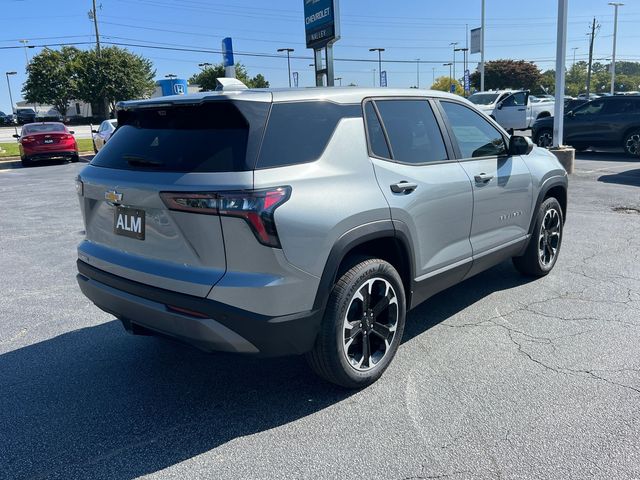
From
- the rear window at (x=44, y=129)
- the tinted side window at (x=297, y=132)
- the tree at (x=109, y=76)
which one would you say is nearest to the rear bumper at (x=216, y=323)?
the tinted side window at (x=297, y=132)

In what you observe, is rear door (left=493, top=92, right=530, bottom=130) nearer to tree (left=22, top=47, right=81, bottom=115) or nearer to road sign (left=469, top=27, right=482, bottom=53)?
road sign (left=469, top=27, right=482, bottom=53)

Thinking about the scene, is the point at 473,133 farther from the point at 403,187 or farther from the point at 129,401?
the point at 129,401

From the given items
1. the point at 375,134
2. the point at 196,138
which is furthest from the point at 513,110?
the point at 196,138

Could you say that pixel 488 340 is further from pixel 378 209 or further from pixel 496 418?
pixel 378 209

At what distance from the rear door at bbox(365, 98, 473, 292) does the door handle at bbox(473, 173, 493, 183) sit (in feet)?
0.51

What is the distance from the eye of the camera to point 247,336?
2842 millimetres

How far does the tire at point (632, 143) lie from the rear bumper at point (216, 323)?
15414 millimetres

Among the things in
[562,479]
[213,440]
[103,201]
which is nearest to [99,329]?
[103,201]

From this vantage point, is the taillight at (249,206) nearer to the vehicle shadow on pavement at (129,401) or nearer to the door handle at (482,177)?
the vehicle shadow on pavement at (129,401)

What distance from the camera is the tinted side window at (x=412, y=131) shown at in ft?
12.1

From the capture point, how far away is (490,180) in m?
4.41

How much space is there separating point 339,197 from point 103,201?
143 cm

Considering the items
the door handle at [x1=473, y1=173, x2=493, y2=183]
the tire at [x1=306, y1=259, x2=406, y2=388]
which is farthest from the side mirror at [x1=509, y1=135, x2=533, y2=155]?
the tire at [x1=306, y1=259, x2=406, y2=388]

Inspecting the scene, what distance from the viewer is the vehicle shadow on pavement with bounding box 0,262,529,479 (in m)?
2.84
